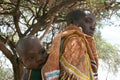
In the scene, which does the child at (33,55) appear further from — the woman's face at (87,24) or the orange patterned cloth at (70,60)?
the woman's face at (87,24)

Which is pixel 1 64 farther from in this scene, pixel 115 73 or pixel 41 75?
pixel 41 75

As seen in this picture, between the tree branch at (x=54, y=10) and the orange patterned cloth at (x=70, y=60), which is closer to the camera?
the orange patterned cloth at (x=70, y=60)

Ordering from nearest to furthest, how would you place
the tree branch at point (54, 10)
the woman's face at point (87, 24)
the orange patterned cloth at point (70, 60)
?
1. the orange patterned cloth at point (70, 60)
2. the woman's face at point (87, 24)
3. the tree branch at point (54, 10)

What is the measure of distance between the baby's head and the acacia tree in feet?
13.1

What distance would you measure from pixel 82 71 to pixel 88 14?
0.41m

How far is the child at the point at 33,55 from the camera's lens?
2.01m

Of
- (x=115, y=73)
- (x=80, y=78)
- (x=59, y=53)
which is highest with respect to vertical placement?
(x=59, y=53)

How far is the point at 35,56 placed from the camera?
2.01 meters

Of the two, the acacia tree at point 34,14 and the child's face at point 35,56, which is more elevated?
the child's face at point 35,56

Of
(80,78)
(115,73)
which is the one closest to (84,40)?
(80,78)

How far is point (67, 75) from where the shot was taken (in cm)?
190

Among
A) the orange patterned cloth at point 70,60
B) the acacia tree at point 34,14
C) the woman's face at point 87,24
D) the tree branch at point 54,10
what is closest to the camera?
the orange patterned cloth at point 70,60

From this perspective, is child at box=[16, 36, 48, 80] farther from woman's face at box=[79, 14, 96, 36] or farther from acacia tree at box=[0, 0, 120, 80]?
acacia tree at box=[0, 0, 120, 80]

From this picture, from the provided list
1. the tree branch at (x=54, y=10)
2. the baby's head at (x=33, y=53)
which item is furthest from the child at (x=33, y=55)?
the tree branch at (x=54, y=10)
